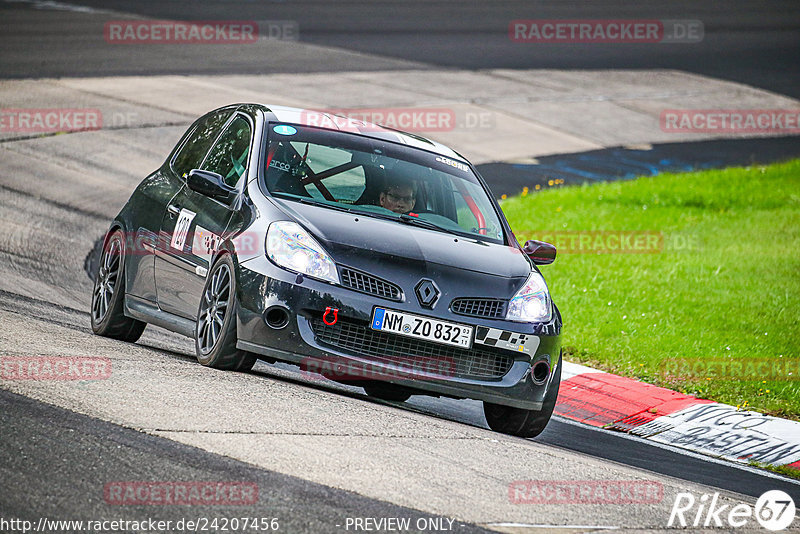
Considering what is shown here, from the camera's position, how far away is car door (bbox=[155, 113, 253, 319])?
7754mm

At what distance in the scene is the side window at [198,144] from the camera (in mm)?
8805

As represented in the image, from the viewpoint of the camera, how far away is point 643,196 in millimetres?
17750

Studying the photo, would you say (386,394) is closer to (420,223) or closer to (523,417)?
(523,417)

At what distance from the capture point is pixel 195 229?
7.95 meters

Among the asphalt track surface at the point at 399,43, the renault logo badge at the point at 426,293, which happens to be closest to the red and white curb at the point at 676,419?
the renault logo badge at the point at 426,293

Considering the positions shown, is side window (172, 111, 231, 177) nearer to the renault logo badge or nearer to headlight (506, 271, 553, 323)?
the renault logo badge

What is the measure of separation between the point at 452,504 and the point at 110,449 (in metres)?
1.56

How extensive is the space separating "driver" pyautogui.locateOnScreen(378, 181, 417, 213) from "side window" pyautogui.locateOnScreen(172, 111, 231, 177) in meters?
1.50

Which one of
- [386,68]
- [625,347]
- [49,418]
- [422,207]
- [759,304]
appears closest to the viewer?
[49,418]

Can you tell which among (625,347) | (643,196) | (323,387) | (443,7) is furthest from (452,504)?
(443,7)

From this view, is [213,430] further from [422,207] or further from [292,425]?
[422,207]

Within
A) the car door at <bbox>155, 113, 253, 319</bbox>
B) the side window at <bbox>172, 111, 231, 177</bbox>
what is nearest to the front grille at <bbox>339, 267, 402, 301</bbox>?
the car door at <bbox>155, 113, 253, 319</bbox>

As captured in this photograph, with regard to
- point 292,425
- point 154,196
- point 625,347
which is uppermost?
point 154,196

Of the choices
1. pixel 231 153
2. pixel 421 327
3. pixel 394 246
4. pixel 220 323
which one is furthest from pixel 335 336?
pixel 231 153
